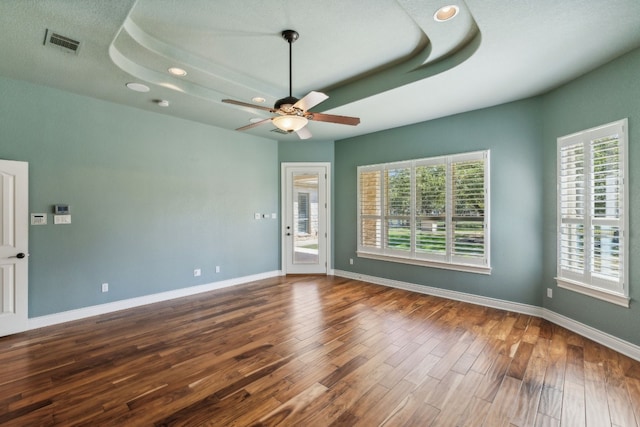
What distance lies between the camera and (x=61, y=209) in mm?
3783

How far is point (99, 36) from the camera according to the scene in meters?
2.65

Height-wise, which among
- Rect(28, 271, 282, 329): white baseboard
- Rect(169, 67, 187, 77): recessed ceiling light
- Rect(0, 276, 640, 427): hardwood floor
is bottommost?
Rect(0, 276, 640, 427): hardwood floor

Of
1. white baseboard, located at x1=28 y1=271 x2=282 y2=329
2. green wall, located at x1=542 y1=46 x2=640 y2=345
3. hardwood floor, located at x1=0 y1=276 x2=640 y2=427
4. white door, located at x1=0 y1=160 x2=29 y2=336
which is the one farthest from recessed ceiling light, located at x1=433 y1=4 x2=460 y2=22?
white baseboard, located at x1=28 y1=271 x2=282 y2=329

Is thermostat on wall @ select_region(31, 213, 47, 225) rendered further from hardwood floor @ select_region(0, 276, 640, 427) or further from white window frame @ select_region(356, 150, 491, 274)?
white window frame @ select_region(356, 150, 491, 274)

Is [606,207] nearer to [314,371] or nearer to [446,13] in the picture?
[446,13]

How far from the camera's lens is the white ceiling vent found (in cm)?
260

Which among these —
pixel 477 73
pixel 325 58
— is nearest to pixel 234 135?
pixel 325 58

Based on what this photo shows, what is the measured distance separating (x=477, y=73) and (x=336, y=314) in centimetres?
346

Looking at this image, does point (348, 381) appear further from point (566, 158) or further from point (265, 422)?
point (566, 158)

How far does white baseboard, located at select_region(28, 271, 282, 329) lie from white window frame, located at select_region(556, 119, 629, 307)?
5133 millimetres

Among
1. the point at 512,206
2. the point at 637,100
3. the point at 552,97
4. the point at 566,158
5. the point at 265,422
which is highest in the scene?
the point at 552,97

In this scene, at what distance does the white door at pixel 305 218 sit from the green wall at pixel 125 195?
27.0 inches

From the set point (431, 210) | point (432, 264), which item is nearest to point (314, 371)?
point (432, 264)

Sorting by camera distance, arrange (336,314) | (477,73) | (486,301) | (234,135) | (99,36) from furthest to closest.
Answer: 1. (234,135)
2. (486,301)
3. (336,314)
4. (477,73)
5. (99,36)
